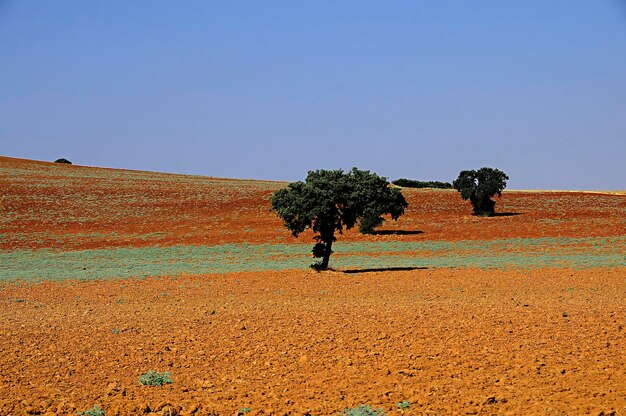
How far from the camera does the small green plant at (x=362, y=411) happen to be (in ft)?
35.3

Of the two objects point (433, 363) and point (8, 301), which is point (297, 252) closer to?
point (8, 301)

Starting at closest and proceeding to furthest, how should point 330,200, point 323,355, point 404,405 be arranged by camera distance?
point 404,405
point 323,355
point 330,200

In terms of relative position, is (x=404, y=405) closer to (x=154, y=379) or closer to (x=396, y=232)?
(x=154, y=379)

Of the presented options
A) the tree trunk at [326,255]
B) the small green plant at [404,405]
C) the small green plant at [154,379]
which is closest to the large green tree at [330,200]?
the tree trunk at [326,255]

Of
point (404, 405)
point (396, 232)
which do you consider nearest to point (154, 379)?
point (404, 405)

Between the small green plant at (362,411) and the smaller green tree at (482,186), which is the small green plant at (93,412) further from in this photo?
the smaller green tree at (482,186)

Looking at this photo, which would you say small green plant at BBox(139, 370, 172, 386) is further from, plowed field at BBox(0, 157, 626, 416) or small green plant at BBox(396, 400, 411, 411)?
small green plant at BBox(396, 400, 411, 411)

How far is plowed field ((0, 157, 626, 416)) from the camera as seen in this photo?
38.6ft

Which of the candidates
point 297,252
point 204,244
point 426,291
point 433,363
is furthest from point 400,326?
point 204,244

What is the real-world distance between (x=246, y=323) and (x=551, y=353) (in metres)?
8.03

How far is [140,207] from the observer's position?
77812 millimetres

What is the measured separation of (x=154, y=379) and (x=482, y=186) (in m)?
61.5

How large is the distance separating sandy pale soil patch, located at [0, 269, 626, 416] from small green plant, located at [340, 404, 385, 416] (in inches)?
8.5

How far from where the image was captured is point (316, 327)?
17.4 metres
